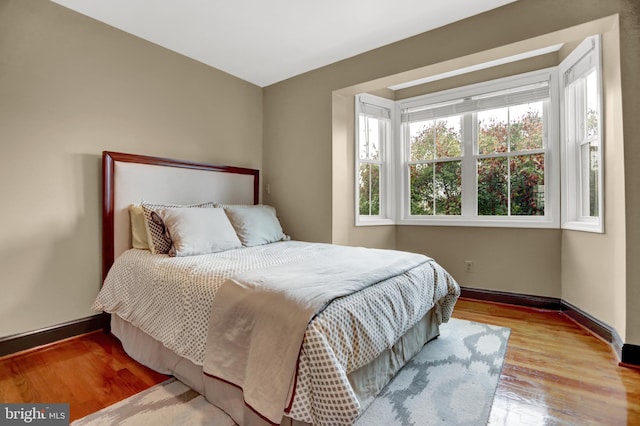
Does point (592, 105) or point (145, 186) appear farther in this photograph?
point (145, 186)

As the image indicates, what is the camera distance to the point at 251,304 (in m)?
1.42

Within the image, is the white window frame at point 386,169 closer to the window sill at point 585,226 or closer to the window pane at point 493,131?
the window pane at point 493,131

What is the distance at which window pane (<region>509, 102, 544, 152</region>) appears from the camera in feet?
10.7

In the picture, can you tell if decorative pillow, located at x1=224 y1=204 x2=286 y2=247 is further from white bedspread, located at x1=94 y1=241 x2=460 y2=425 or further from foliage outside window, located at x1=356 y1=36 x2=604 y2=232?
foliage outside window, located at x1=356 y1=36 x2=604 y2=232

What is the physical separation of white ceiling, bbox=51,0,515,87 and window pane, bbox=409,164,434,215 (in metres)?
1.57

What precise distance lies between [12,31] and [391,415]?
3.43 meters

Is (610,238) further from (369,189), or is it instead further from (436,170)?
(369,189)

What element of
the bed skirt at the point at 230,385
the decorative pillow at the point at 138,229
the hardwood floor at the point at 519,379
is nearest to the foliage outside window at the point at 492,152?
the hardwood floor at the point at 519,379

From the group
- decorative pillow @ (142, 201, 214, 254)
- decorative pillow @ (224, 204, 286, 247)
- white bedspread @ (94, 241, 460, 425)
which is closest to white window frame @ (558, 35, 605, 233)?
white bedspread @ (94, 241, 460, 425)

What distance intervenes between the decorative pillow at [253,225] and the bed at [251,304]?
0.01 meters

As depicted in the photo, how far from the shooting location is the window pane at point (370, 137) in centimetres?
383

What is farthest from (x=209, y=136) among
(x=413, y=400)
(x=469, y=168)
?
(x=413, y=400)

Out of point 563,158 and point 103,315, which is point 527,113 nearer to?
point 563,158

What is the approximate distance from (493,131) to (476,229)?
1109 mm
